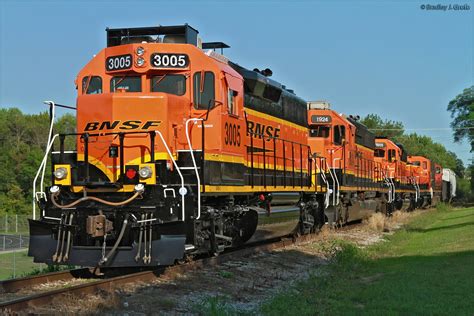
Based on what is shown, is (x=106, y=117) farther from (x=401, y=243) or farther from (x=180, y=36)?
(x=401, y=243)

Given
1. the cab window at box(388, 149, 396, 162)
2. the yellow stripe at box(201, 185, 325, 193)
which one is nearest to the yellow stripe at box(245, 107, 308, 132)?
the yellow stripe at box(201, 185, 325, 193)

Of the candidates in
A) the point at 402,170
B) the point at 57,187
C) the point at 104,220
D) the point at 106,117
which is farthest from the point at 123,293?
the point at 402,170

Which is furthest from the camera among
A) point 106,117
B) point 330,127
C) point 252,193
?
point 330,127

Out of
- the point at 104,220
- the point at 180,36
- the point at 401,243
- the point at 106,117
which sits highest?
the point at 180,36

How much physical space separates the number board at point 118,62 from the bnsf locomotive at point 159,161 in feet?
0.06

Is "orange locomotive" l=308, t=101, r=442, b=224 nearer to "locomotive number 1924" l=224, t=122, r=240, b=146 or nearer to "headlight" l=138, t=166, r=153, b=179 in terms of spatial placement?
"locomotive number 1924" l=224, t=122, r=240, b=146

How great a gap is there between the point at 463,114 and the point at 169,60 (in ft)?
226

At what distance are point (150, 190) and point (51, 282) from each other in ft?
7.04

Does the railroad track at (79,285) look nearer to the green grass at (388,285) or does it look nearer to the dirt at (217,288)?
the dirt at (217,288)

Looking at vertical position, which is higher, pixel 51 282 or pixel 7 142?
pixel 7 142

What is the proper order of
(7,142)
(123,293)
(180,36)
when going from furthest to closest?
(7,142), (180,36), (123,293)

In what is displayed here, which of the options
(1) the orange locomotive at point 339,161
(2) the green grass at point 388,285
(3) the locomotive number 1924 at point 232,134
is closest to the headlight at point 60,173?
(3) the locomotive number 1924 at point 232,134

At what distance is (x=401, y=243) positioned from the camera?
Answer: 19.6 m

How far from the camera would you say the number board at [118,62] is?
424 inches
